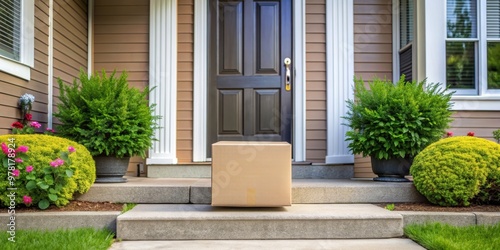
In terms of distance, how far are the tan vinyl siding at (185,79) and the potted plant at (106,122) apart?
819 millimetres

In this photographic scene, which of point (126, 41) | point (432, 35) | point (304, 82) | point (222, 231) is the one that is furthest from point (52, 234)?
point (432, 35)

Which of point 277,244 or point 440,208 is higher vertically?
point 440,208

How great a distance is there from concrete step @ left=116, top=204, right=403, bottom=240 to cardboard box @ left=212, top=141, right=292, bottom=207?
0.32 ft

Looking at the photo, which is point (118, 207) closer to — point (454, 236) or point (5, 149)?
point (5, 149)

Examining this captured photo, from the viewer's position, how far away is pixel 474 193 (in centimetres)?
345

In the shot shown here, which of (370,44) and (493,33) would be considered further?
(370,44)

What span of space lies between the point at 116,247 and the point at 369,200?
1.94m

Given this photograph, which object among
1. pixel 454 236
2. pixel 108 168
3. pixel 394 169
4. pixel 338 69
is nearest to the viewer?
pixel 454 236

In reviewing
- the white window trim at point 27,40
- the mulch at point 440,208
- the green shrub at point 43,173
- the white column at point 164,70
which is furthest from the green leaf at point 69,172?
the mulch at point 440,208

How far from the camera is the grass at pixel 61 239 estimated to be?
2.62 metres

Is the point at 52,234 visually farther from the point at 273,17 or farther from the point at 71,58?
the point at 273,17

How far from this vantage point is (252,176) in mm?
3213

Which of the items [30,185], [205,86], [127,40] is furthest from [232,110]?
[30,185]

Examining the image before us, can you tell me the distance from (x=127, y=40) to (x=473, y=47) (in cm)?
335
